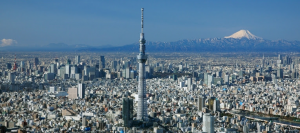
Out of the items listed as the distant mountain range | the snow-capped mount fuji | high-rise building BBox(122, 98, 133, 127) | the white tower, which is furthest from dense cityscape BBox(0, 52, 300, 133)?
the snow-capped mount fuji

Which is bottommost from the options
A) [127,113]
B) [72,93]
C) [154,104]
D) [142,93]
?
[154,104]

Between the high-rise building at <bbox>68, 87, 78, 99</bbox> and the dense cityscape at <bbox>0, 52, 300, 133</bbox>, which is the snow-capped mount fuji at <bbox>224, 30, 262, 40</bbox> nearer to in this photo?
the dense cityscape at <bbox>0, 52, 300, 133</bbox>

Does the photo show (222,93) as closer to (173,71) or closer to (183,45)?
(173,71)

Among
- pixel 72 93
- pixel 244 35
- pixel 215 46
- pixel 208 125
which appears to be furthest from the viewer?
pixel 244 35

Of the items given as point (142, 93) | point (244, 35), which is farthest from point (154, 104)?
point (244, 35)

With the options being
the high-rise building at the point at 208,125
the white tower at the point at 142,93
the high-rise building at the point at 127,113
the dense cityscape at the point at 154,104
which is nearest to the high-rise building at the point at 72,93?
the dense cityscape at the point at 154,104

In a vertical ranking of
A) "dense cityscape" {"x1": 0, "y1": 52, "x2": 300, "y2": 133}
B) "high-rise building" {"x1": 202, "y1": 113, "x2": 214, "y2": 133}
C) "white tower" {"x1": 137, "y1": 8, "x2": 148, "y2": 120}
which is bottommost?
"dense cityscape" {"x1": 0, "y1": 52, "x2": 300, "y2": 133}

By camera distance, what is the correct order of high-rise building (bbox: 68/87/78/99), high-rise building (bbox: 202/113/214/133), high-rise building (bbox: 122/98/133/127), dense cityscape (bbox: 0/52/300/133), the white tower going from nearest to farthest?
high-rise building (bbox: 202/113/214/133) < dense cityscape (bbox: 0/52/300/133) < high-rise building (bbox: 122/98/133/127) < the white tower < high-rise building (bbox: 68/87/78/99)

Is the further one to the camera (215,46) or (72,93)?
(215,46)

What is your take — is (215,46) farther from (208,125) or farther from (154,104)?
(208,125)

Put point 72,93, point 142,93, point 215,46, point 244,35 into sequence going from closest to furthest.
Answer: point 142,93, point 72,93, point 215,46, point 244,35

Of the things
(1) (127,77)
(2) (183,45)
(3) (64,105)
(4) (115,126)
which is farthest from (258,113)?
(2) (183,45)

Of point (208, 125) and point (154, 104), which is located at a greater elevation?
point (208, 125)
